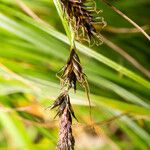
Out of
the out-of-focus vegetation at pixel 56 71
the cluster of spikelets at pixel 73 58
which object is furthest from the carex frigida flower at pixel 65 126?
the out-of-focus vegetation at pixel 56 71

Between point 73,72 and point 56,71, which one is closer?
point 73,72

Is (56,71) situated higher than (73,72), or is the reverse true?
(73,72)

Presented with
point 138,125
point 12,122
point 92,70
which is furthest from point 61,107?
point 12,122

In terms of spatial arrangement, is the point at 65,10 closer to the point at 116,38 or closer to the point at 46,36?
the point at 46,36

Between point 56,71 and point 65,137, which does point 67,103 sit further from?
point 56,71

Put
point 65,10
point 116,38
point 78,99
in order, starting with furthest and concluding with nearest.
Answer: point 116,38
point 78,99
point 65,10

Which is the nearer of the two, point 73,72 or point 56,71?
point 73,72

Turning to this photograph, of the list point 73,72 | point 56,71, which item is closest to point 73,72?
point 73,72

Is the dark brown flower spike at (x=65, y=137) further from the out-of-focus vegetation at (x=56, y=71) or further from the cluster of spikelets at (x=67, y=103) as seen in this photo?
the out-of-focus vegetation at (x=56, y=71)
